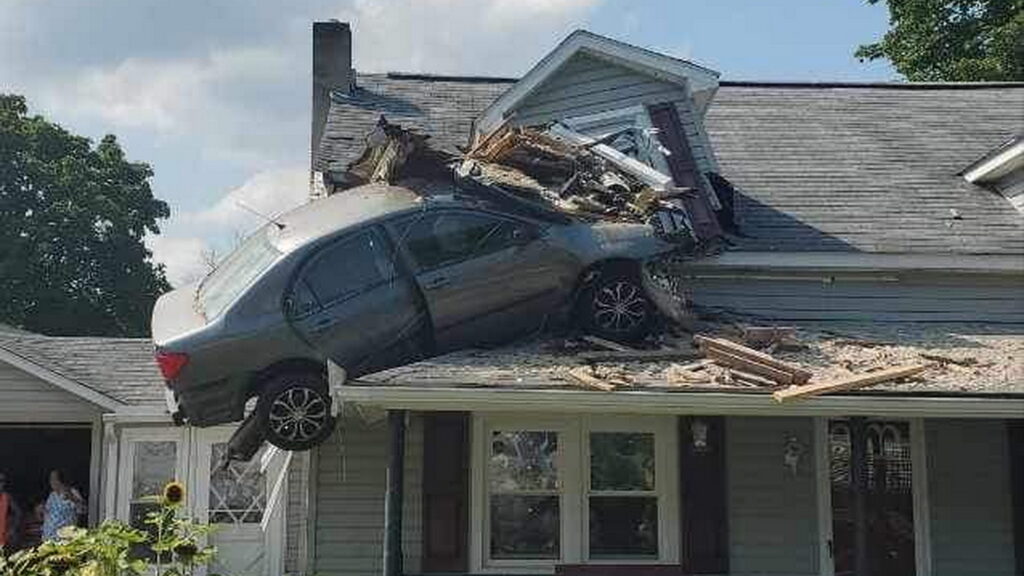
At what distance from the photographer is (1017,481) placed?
452 inches

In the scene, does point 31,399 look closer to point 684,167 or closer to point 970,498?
point 684,167

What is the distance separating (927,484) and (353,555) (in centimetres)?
576

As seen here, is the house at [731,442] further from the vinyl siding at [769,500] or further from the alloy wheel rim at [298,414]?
the alloy wheel rim at [298,414]

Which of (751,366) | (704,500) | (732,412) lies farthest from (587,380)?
(704,500)

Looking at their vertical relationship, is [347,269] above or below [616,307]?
above

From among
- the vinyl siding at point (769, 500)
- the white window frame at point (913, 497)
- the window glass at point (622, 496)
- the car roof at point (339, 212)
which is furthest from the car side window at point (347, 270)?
the white window frame at point (913, 497)

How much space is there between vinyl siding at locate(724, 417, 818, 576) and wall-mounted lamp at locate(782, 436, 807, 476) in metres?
0.03

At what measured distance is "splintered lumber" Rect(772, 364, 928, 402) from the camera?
351 inches

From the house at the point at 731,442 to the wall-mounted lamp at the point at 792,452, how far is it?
0.05ft

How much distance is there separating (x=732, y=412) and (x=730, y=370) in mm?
423

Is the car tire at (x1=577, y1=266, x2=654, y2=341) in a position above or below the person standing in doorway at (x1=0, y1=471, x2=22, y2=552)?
above

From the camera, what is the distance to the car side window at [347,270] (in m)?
10.1

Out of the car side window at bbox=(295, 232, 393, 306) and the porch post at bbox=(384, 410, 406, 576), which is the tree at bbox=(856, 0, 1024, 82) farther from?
the porch post at bbox=(384, 410, 406, 576)

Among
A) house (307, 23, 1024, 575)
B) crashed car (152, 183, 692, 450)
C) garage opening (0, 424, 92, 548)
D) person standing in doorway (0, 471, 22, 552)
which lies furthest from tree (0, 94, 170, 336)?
crashed car (152, 183, 692, 450)
